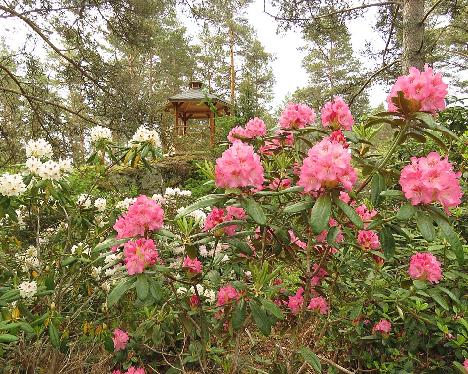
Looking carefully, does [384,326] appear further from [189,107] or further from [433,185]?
[189,107]

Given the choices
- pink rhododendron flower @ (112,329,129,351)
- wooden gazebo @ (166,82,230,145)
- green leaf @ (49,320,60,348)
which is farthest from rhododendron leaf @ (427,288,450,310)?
wooden gazebo @ (166,82,230,145)

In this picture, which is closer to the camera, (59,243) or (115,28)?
(59,243)

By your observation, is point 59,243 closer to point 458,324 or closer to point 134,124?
point 458,324

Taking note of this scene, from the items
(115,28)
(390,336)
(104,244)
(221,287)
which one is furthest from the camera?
(115,28)

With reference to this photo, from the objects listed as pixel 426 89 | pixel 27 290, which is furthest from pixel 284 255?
pixel 27 290

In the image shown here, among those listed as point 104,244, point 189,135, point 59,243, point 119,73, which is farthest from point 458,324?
point 189,135

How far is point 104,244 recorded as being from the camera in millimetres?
1668

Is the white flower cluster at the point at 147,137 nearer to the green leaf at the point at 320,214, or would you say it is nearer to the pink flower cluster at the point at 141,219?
the pink flower cluster at the point at 141,219

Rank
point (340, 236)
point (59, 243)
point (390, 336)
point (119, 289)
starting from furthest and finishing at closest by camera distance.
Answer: point (59, 243)
point (390, 336)
point (340, 236)
point (119, 289)

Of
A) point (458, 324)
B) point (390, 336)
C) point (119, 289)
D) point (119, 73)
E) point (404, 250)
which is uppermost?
point (119, 73)

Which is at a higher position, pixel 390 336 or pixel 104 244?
pixel 104 244

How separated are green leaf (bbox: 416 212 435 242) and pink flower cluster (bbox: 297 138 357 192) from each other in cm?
24

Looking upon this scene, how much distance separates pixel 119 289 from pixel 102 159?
4.78ft

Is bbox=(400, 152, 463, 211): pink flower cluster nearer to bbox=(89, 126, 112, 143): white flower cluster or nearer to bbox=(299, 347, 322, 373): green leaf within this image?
bbox=(299, 347, 322, 373): green leaf
